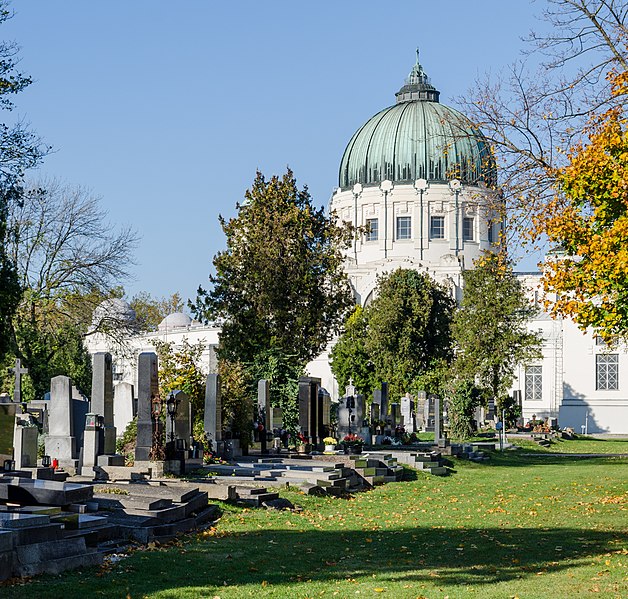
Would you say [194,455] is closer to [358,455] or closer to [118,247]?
[358,455]

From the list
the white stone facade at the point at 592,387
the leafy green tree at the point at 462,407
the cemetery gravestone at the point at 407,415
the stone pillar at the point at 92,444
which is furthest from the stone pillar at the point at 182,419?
the white stone facade at the point at 592,387

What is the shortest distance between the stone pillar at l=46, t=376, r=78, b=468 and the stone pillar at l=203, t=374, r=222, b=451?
166 inches

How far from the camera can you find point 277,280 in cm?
3519

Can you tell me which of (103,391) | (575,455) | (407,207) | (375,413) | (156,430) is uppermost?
(407,207)

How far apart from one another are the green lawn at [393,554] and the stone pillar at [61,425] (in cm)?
430

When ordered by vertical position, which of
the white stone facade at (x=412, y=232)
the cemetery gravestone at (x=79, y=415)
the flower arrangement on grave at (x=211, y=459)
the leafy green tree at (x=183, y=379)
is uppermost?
the white stone facade at (x=412, y=232)

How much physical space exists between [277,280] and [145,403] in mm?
16178

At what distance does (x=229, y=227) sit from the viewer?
3656 cm

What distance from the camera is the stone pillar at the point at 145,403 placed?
19031 mm

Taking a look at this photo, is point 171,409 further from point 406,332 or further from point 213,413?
point 406,332

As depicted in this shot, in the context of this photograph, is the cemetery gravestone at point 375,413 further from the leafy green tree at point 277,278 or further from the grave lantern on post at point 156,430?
the grave lantern on post at point 156,430

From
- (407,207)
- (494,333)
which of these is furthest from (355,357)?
(407,207)

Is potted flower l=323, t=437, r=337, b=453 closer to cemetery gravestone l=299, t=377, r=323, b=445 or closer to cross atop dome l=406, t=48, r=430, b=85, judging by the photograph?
cemetery gravestone l=299, t=377, r=323, b=445

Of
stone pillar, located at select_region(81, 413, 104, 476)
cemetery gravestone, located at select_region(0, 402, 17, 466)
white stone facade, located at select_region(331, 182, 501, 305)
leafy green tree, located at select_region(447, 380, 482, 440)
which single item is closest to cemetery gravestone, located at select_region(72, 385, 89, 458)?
stone pillar, located at select_region(81, 413, 104, 476)
